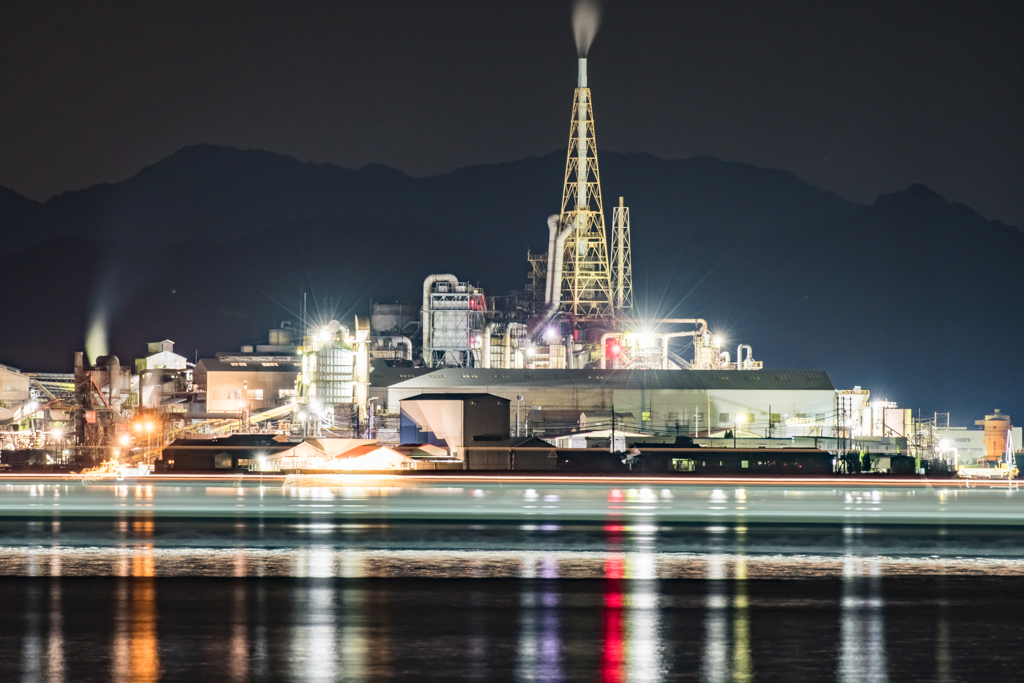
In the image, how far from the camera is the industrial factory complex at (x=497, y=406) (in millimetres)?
59059

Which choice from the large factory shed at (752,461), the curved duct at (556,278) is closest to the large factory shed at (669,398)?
the large factory shed at (752,461)

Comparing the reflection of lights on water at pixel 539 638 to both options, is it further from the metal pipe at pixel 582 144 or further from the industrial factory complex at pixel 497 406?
the metal pipe at pixel 582 144

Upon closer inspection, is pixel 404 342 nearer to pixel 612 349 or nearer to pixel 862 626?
pixel 612 349

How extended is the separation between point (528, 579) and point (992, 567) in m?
9.66

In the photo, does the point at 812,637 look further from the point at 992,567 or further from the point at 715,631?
the point at 992,567

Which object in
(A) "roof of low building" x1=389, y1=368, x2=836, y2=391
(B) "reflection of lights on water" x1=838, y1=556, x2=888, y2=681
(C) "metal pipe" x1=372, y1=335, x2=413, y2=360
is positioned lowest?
(B) "reflection of lights on water" x1=838, y1=556, x2=888, y2=681

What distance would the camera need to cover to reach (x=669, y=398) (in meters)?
82.8

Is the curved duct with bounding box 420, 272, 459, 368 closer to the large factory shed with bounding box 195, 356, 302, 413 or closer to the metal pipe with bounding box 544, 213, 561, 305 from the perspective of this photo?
the metal pipe with bounding box 544, 213, 561, 305

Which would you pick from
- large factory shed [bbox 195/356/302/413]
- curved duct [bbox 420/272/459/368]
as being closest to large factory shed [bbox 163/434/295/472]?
large factory shed [bbox 195/356/302/413]

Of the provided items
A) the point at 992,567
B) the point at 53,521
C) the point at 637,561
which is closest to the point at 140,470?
the point at 53,521

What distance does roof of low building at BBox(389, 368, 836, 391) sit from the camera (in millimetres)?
83500

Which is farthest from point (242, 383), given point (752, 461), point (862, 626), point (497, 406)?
point (862, 626)

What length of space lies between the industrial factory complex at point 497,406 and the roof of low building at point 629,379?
15cm

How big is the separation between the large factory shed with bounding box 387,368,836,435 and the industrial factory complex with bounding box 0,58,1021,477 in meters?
0.12
